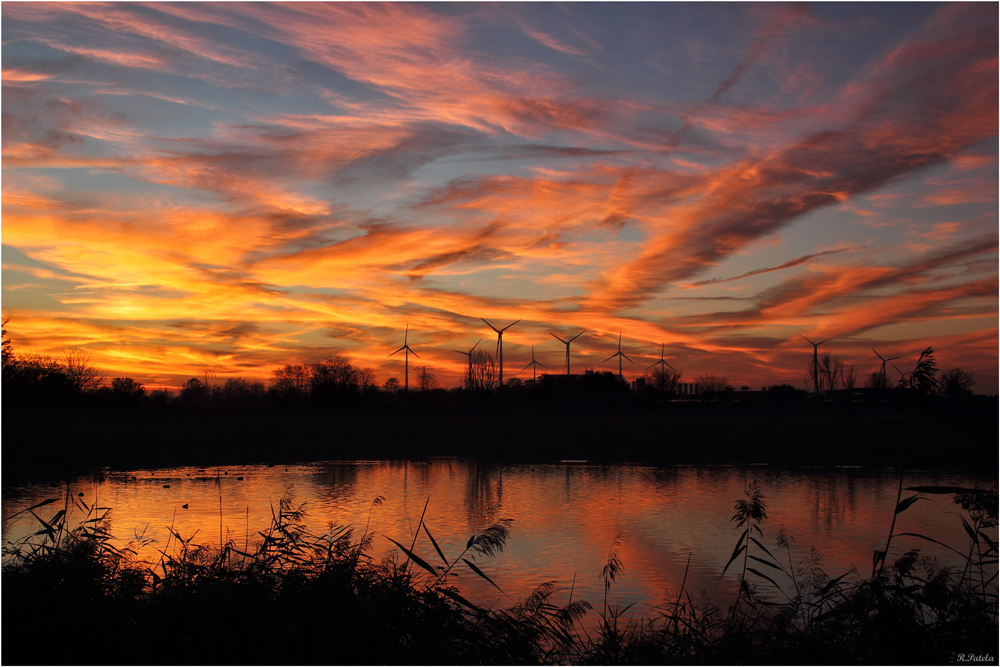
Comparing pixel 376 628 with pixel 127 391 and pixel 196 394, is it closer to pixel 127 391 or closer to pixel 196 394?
pixel 127 391

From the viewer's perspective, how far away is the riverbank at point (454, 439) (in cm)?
4803

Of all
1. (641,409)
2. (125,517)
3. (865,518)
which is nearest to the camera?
(125,517)

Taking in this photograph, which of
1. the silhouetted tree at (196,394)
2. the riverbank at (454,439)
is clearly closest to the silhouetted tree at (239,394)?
the silhouetted tree at (196,394)

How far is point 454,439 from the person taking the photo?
67.8 m

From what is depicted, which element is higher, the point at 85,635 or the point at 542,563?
the point at 85,635

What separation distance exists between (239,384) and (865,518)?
632ft

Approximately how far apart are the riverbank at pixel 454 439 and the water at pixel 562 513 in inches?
226

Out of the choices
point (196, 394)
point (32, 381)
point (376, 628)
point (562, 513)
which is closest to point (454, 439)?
point (32, 381)

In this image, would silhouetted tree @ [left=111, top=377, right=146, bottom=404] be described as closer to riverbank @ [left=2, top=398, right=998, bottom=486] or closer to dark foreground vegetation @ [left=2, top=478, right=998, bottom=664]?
riverbank @ [left=2, top=398, right=998, bottom=486]

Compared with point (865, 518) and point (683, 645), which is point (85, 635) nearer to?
point (683, 645)

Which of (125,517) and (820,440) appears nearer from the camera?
(125,517)

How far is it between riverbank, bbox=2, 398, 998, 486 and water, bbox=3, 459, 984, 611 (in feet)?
18.8

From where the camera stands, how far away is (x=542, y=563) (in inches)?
750

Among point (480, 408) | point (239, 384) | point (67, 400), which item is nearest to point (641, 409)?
point (480, 408)
